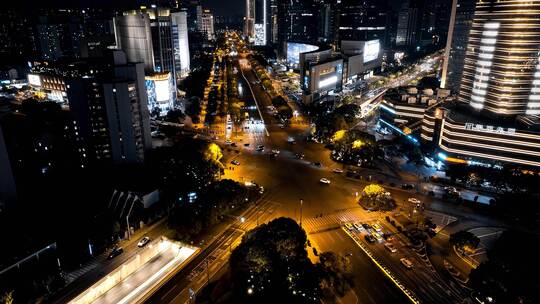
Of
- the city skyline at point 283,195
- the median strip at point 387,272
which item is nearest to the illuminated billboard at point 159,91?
the city skyline at point 283,195

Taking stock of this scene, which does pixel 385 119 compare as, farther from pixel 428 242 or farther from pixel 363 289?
pixel 363 289

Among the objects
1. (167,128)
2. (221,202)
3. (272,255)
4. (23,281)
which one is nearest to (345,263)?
(272,255)

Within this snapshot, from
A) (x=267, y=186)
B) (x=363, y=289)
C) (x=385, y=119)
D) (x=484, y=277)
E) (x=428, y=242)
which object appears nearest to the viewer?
(x=484, y=277)

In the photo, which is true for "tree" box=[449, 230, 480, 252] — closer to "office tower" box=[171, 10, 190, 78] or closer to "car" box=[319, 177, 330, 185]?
"car" box=[319, 177, 330, 185]

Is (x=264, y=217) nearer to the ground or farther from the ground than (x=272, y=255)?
nearer to the ground

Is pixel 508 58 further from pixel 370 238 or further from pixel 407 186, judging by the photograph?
pixel 370 238

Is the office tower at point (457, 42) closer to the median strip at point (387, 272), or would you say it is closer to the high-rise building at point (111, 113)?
the median strip at point (387, 272)
